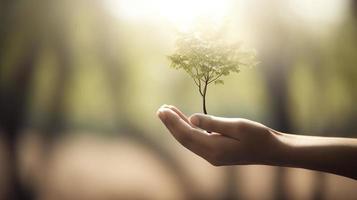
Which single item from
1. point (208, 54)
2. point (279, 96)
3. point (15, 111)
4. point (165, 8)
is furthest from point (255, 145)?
point (15, 111)

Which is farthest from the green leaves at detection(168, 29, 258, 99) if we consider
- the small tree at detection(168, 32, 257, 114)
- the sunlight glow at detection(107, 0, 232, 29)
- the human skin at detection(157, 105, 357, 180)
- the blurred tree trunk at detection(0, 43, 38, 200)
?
the blurred tree trunk at detection(0, 43, 38, 200)

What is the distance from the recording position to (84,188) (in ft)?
4.13

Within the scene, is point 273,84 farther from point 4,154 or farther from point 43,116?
point 4,154

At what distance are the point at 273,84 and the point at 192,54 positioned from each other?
1.47 feet

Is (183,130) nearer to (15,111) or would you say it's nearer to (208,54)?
(208,54)

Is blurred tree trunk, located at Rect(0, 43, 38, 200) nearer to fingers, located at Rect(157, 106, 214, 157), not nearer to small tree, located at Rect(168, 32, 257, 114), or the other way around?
small tree, located at Rect(168, 32, 257, 114)

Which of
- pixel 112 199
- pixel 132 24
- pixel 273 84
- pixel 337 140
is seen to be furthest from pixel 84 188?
pixel 337 140

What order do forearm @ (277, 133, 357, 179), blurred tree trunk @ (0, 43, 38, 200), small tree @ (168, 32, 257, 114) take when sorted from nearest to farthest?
forearm @ (277, 133, 357, 179) < small tree @ (168, 32, 257, 114) < blurred tree trunk @ (0, 43, 38, 200)

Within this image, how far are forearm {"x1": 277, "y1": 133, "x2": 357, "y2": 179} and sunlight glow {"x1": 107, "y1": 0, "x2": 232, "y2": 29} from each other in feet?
2.14

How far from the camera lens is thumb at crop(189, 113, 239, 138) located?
2.48 ft

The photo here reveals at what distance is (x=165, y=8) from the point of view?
1289mm

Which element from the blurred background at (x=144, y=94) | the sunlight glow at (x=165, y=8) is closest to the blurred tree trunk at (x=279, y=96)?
the blurred background at (x=144, y=94)

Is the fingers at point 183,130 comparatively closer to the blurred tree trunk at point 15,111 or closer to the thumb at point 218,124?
the thumb at point 218,124

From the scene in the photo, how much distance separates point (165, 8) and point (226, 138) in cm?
66
